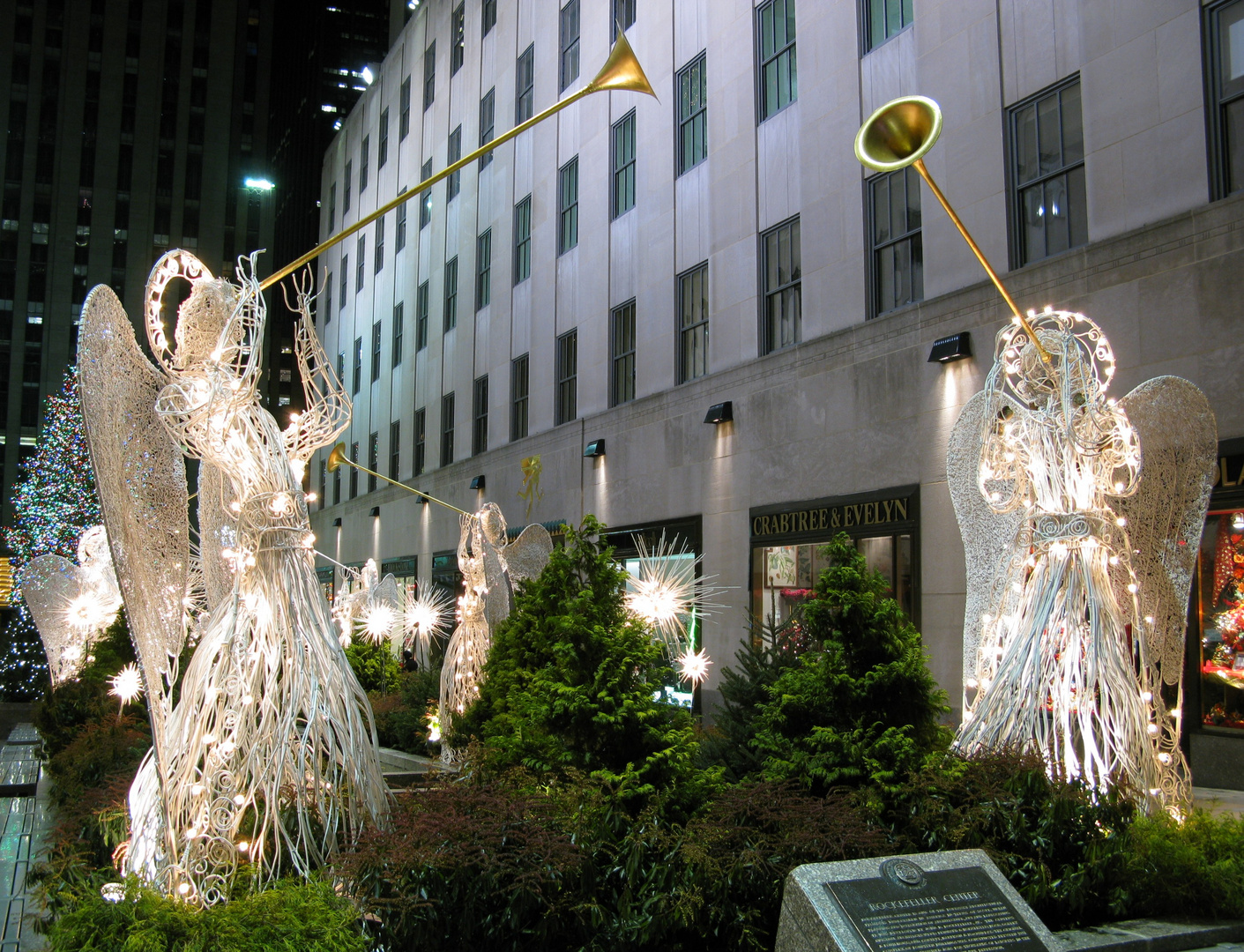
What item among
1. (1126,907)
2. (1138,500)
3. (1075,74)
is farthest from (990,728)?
(1075,74)

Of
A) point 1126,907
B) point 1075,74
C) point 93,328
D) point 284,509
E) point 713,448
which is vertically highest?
point 1075,74

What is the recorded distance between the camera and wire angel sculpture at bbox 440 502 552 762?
12.9 metres

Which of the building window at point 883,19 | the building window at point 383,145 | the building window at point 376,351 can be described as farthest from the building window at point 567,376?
the building window at point 383,145

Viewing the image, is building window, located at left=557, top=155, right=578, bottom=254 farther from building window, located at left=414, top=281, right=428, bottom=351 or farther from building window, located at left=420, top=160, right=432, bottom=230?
building window, located at left=414, top=281, right=428, bottom=351

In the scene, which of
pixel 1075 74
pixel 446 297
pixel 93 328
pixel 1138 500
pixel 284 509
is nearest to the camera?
pixel 93 328

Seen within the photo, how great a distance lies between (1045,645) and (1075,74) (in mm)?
8582

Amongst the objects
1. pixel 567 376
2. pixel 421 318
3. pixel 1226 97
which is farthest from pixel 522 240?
pixel 1226 97

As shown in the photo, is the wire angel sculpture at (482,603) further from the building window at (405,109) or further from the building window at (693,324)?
the building window at (405,109)

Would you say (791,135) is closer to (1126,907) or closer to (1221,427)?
(1221,427)

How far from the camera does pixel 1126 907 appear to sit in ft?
21.2

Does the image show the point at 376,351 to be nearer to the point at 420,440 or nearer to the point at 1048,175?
the point at 420,440

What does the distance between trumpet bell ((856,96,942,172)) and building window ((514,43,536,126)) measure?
22.4m

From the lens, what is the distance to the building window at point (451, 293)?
34.2m

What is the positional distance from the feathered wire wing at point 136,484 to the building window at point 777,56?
1422 cm
